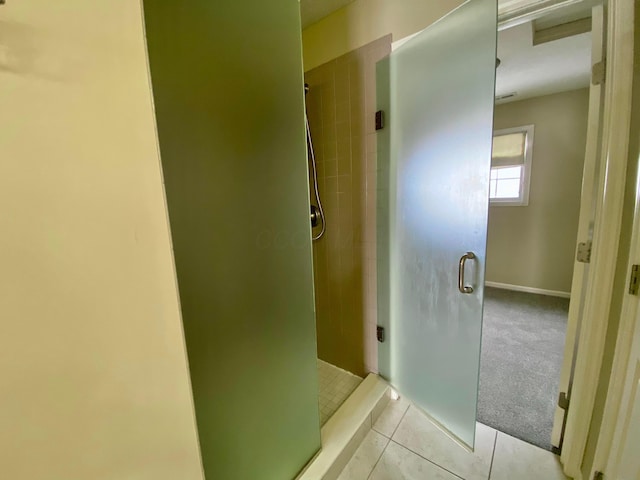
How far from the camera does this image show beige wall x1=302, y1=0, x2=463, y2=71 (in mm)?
1285

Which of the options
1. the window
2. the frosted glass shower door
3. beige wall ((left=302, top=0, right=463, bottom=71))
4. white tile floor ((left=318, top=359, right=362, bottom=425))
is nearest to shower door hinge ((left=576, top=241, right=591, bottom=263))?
the frosted glass shower door

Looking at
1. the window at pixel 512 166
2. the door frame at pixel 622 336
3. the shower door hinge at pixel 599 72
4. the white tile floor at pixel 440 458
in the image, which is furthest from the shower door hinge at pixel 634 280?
the window at pixel 512 166

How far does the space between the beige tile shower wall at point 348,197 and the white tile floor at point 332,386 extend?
0.06 meters

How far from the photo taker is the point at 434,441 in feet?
4.56

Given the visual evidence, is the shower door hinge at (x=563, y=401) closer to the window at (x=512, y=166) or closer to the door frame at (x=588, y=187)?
the door frame at (x=588, y=187)

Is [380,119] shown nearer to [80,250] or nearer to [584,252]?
[584,252]

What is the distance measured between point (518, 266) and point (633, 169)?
3.04 meters

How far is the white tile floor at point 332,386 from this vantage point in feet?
5.14

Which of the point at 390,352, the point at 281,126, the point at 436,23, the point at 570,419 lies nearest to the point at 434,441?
the point at 390,352

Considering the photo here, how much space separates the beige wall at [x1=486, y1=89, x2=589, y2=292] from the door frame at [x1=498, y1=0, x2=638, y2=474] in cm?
268

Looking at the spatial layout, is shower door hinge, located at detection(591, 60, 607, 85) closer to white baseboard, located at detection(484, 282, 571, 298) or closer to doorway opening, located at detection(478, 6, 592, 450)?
doorway opening, located at detection(478, 6, 592, 450)

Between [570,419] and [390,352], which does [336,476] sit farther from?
[570,419]

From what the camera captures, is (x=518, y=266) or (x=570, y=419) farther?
(x=518, y=266)

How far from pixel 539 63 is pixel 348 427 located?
327 cm
